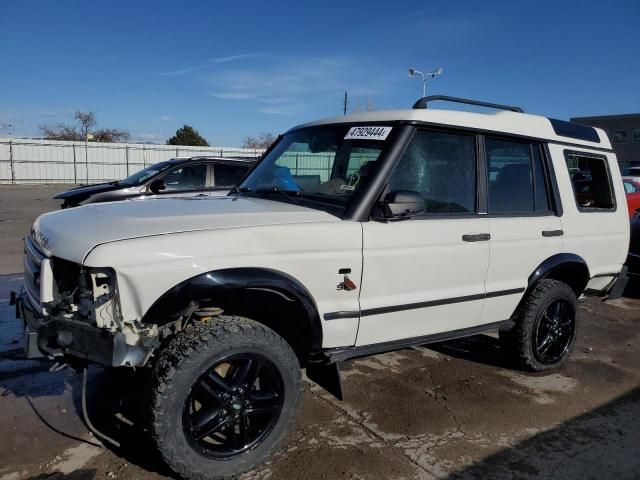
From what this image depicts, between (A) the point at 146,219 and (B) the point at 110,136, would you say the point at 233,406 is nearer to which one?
(A) the point at 146,219

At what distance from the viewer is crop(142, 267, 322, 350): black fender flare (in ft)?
8.44

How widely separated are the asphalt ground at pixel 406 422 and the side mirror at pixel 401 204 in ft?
4.76

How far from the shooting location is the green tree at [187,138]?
47.3 meters

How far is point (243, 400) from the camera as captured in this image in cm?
288

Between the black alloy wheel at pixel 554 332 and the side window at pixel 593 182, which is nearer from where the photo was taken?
the black alloy wheel at pixel 554 332

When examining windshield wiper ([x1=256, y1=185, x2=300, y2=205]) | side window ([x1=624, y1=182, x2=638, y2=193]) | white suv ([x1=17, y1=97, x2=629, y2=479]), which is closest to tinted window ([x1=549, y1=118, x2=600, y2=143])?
white suv ([x1=17, y1=97, x2=629, y2=479])

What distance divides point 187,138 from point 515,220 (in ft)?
153

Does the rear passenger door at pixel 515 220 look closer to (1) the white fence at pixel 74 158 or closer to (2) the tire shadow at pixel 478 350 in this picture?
(2) the tire shadow at pixel 478 350

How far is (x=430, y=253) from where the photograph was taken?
3.40 metres

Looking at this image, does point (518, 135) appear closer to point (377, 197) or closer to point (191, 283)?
point (377, 197)

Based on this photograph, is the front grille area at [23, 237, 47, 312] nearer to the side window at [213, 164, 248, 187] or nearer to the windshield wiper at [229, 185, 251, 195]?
the windshield wiper at [229, 185, 251, 195]

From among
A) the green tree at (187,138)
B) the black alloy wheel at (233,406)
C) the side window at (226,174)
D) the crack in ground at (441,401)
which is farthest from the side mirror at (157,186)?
the green tree at (187,138)

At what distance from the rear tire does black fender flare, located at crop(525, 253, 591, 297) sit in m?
0.11

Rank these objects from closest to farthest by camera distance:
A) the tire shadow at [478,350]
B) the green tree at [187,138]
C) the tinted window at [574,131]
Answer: the tinted window at [574,131] → the tire shadow at [478,350] → the green tree at [187,138]
